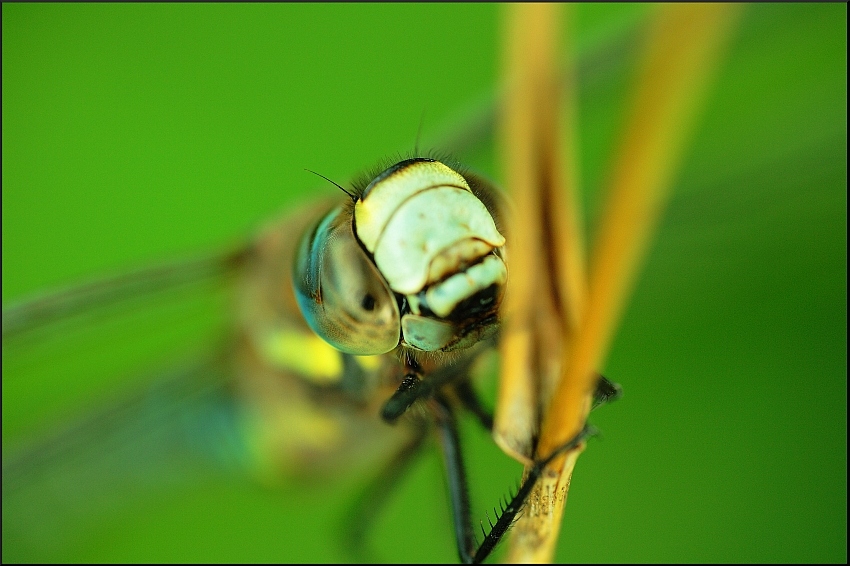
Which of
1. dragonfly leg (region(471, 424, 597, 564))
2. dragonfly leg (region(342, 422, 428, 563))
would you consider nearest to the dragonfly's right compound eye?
dragonfly leg (region(471, 424, 597, 564))

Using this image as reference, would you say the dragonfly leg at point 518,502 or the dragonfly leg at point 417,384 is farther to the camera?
the dragonfly leg at point 417,384

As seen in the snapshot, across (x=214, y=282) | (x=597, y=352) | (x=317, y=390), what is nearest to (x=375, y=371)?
(x=317, y=390)

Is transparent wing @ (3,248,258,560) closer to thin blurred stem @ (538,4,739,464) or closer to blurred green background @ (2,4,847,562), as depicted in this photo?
blurred green background @ (2,4,847,562)

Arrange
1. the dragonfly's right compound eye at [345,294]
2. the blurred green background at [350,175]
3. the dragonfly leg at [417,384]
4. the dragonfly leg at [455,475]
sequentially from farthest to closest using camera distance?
1. the blurred green background at [350,175]
2. the dragonfly leg at [455,475]
3. the dragonfly leg at [417,384]
4. the dragonfly's right compound eye at [345,294]

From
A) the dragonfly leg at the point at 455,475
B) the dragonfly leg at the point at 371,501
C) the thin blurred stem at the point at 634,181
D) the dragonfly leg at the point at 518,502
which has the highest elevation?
the thin blurred stem at the point at 634,181

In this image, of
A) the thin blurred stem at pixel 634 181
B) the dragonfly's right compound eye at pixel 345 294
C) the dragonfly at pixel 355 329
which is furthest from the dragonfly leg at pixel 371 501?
Answer: the thin blurred stem at pixel 634 181

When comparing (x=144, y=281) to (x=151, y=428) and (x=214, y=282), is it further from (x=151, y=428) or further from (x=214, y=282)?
(x=151, y=428)

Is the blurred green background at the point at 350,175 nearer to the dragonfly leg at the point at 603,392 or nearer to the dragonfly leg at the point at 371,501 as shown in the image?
the dragonfly leg at the point at 371,501

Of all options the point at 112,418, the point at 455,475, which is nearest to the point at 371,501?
the point at 455,475
